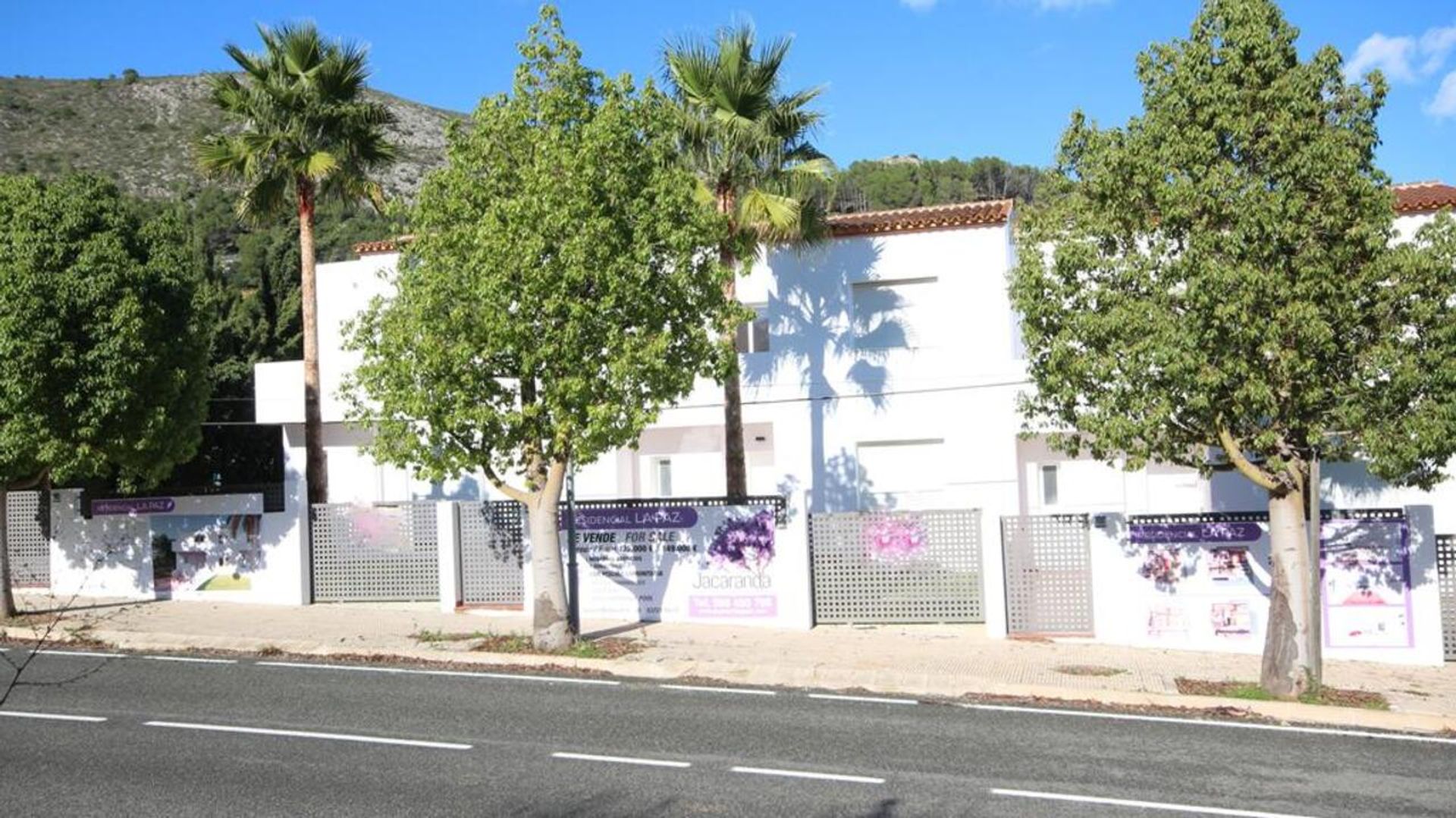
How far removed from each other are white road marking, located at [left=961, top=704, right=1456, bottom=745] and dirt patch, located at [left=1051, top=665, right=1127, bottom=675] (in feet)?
6.36

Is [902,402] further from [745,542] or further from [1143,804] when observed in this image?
[1143,804]

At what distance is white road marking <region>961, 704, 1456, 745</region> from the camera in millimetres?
11008

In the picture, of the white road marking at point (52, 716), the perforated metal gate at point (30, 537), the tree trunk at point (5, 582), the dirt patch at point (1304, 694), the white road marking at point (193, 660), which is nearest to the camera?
the white road marking at point (52, 716)

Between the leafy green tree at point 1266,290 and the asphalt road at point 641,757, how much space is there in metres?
3.13

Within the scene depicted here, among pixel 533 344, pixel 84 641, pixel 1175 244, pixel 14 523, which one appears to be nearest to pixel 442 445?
pixel 533 344

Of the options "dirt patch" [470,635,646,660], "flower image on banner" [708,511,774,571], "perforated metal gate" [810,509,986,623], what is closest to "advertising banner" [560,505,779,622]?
"flower image on banner" [708,511,774,571]

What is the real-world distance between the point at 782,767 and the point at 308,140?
1637cm

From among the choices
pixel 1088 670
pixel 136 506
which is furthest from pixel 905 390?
pixel 136 506

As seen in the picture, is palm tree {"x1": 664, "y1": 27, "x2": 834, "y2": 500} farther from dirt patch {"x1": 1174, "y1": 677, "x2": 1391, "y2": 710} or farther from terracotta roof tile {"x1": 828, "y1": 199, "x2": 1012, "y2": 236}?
dirt patch {"x1": 1174, "y1": 677, "x2": 1391, "y2": 710}

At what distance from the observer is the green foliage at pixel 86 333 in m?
16.9

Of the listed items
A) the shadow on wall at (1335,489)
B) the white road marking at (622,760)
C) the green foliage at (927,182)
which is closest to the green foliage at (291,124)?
the white road marking at (622,760)

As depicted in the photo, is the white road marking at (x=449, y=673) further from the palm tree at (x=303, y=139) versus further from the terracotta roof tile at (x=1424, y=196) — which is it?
the terracotta roof tile at (x=1424, y=196)

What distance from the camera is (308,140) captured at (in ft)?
70.3

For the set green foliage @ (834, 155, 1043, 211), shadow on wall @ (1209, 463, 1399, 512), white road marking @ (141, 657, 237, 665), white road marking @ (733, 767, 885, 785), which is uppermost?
green foliage @ (834, 155, 1043, 211)
